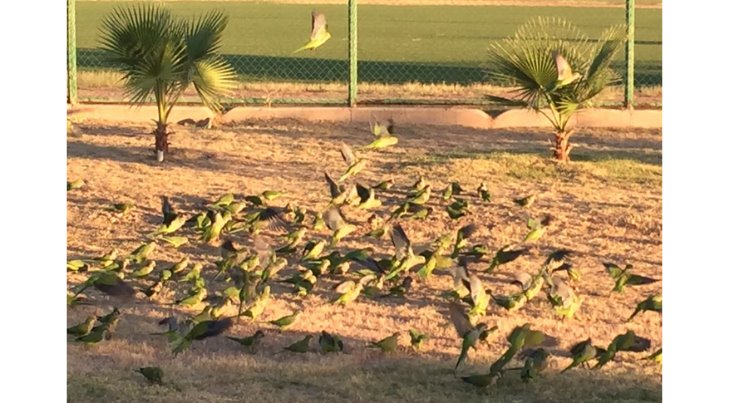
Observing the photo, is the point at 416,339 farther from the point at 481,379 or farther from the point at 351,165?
the point at 351,165

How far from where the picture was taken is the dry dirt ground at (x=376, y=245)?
6.36 meters

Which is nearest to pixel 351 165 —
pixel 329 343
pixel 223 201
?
pixel 223 201

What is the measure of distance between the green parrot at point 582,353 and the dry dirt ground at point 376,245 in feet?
0.28

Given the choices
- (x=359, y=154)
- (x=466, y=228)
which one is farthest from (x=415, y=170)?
(x=466, y=228)

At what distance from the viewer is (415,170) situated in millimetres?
11117

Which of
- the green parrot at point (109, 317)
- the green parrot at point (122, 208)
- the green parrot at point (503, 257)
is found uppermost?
the green parrot at point (122, 208)

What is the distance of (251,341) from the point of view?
6.83 metres

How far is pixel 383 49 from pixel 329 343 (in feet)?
76.0

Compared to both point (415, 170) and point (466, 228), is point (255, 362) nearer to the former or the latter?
point (466, 228)

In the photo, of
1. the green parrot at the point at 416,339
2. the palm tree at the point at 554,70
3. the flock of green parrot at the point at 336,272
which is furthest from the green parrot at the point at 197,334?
the palm tree at the point at 554,70

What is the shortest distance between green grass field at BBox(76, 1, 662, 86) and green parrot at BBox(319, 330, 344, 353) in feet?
42.9

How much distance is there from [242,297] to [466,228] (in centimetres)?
201

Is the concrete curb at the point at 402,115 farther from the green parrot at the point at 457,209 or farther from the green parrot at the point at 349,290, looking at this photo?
the green parrot at the point at 349,290

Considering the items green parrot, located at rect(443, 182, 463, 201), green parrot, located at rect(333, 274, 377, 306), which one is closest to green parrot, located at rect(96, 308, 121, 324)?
green parrot, located at rect(333, 274, 377, 306)
